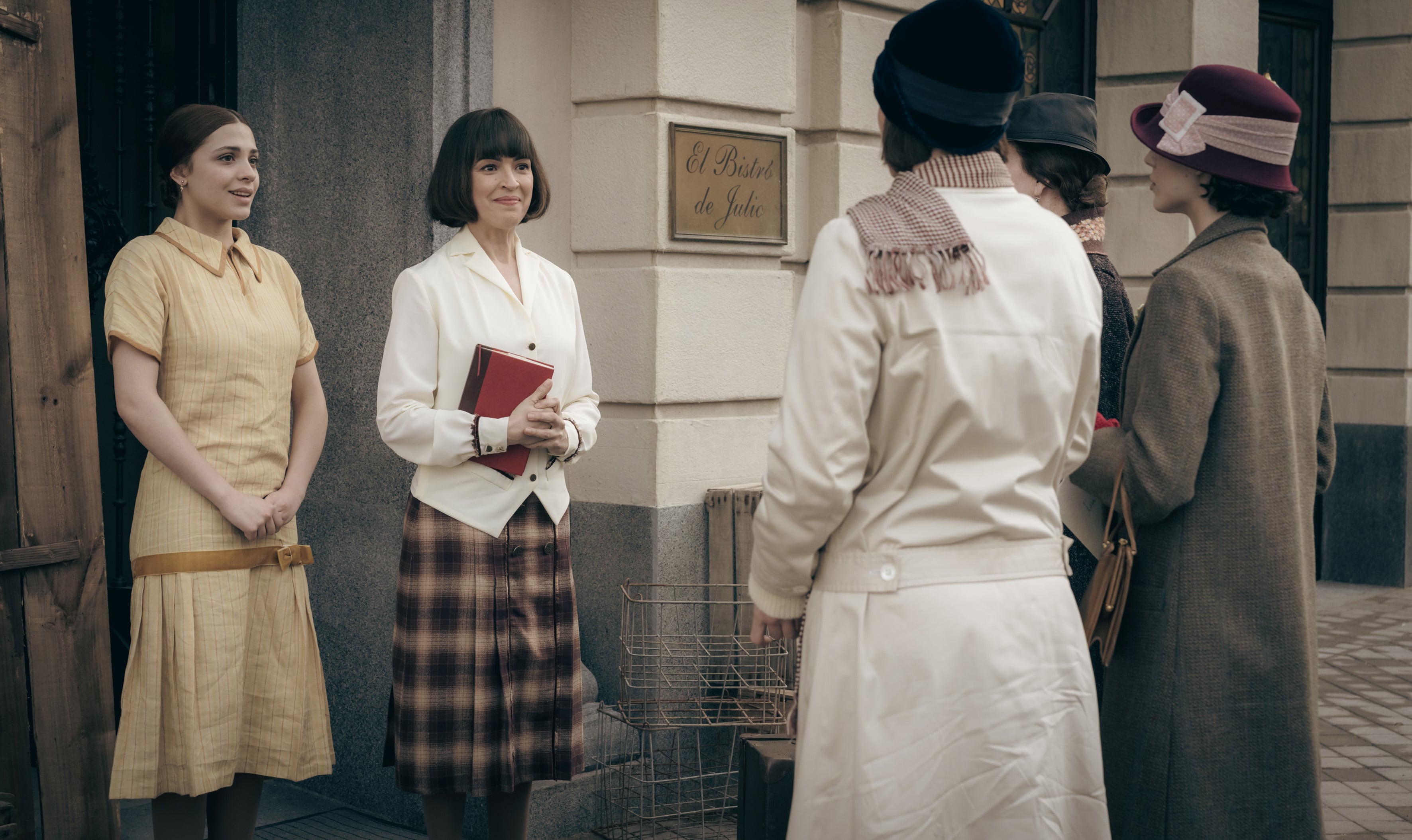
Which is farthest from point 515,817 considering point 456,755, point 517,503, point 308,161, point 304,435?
point 308,161

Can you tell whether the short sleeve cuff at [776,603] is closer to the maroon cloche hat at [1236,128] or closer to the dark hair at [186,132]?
the maroon cloche hat at [1236,128]

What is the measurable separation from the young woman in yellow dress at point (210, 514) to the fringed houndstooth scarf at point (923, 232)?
1.88m

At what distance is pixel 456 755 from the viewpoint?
3.42 m

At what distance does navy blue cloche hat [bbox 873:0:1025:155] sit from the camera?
221 centimetres

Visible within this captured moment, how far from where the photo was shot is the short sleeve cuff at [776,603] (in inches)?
93.7

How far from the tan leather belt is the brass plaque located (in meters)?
1.93

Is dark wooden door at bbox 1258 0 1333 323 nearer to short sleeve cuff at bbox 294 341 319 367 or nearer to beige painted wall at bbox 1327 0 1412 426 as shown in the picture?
beige painted wall at bbox 1327 0 1412 426

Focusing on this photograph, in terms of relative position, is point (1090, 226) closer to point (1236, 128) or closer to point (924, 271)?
point (1236, 128)

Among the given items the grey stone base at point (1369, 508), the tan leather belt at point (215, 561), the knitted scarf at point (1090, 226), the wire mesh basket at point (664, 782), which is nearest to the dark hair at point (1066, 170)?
the knitted scarf at point (1090, 226)

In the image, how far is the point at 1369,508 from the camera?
8.98m

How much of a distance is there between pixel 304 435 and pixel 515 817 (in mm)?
1225

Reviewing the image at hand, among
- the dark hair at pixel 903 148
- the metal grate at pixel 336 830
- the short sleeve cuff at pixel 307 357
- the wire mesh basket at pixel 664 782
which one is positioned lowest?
the metal grate at pixel 336 830

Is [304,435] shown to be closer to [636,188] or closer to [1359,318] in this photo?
[636,188]

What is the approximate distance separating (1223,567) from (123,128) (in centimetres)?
375
